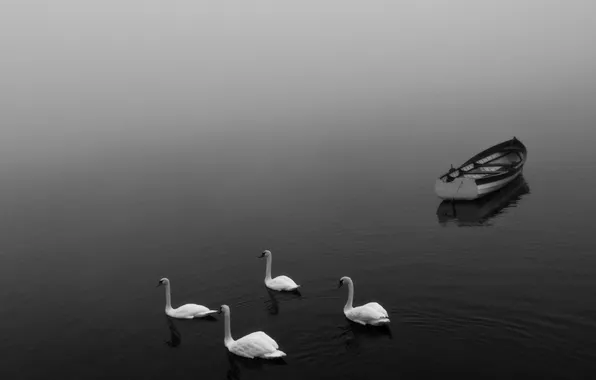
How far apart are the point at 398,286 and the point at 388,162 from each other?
3294 cm

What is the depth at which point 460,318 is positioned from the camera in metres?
24.9

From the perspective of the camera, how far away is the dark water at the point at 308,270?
22.9m

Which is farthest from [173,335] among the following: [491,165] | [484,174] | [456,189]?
[491,165]

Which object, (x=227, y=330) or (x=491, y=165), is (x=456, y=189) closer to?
(x=491, y=165)

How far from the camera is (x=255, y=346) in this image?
2231cm

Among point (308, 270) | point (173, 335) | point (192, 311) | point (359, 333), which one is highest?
point (308, 270)

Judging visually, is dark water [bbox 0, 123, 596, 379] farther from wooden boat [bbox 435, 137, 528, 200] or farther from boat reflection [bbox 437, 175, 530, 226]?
wooden boat [bbox 435, 137, 528, 200]

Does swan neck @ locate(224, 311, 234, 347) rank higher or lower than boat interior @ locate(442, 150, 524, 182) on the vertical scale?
lower

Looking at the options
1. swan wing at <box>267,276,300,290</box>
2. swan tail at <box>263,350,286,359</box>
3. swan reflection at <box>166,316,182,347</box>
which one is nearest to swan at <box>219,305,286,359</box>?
swan tail at <box>263,350,286,359</box>

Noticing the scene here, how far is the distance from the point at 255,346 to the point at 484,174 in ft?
110

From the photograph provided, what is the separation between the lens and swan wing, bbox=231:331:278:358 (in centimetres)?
2206

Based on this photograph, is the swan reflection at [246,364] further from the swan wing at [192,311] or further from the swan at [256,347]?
the swan wing at [192,311]

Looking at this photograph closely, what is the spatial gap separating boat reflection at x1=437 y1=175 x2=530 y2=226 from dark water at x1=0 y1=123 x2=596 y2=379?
28cm

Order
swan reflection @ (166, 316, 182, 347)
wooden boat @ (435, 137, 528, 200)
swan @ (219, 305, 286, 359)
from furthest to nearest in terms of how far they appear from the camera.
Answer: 1. wooden boat @ (435, 137, 528, 200)
2. swan reflection @ (166, 316, 182, 347)
3. swan @ (219, 305, 286, 359)
